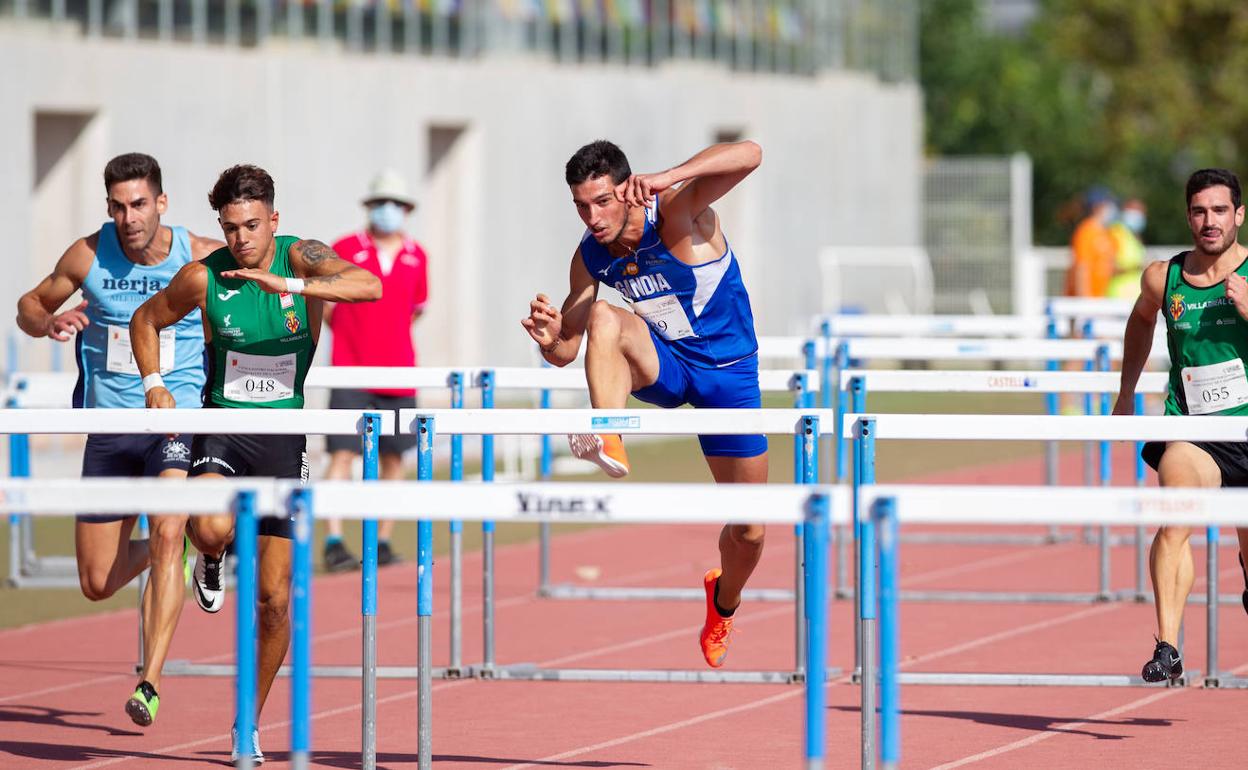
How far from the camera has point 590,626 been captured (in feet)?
34.2

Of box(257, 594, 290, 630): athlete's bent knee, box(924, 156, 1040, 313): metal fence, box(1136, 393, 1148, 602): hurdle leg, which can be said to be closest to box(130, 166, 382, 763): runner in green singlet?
box(257, 594, 290, 630): athlete's bent knee

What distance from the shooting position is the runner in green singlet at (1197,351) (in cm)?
759

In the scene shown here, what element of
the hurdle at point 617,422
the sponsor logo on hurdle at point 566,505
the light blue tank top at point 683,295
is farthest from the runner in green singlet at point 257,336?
the sponsor logo on hurdle at point 566,505

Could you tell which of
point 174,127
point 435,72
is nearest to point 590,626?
point 174,127

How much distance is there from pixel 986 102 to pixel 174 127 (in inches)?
1122

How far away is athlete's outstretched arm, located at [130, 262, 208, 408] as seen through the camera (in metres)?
7.32

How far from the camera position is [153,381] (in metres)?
7.39

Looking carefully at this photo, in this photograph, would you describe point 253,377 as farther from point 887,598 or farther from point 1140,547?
point 1140,547

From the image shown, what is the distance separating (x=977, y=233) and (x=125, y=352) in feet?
76.9

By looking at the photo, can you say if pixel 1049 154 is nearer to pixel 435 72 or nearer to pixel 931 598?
pixel 435 72

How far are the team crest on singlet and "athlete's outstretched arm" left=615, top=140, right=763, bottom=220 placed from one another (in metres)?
1.78

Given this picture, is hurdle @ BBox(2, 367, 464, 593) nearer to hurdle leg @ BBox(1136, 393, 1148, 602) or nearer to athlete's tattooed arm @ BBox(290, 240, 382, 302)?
athlete's tattooed arm @ BBox(290, 240, 382, 302)

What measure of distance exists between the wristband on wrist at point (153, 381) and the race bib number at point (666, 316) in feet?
5.69

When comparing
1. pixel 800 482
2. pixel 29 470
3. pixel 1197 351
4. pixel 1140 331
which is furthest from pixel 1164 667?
pixel 29 470
